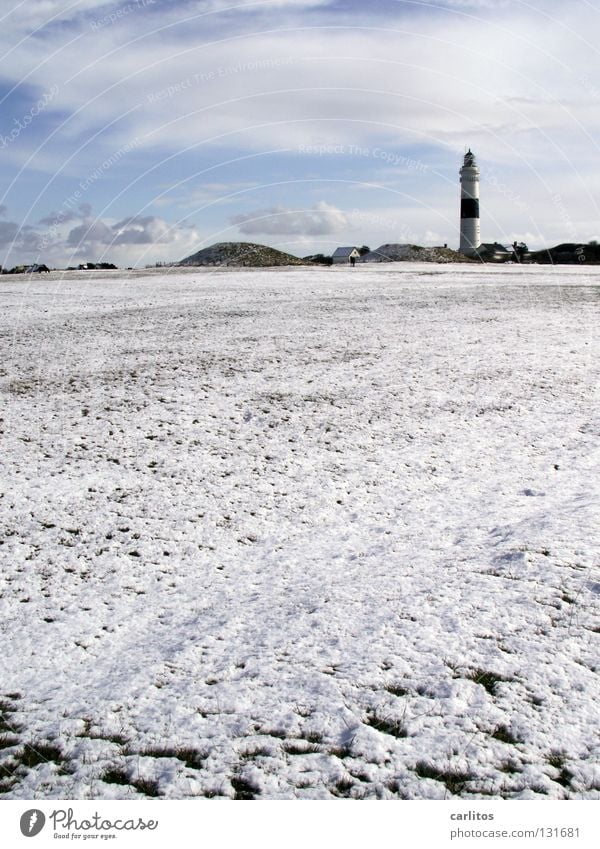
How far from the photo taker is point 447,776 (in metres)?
6.00

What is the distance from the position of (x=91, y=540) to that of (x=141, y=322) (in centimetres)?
1905

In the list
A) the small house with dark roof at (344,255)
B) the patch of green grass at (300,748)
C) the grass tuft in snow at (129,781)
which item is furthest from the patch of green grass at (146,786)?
the small house with dark roof at (344,255)

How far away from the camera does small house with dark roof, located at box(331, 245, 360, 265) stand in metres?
85.8

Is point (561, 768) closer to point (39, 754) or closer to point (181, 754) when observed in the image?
point (181, 754)

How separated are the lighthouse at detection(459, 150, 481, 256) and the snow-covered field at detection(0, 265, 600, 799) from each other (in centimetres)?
9007

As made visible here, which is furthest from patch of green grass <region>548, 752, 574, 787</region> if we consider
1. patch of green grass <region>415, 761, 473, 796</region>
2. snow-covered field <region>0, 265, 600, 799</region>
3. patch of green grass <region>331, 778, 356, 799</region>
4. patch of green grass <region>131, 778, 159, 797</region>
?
patch of green grass <region>131, 778, 159, 797</region>

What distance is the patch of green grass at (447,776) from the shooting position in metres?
5.89

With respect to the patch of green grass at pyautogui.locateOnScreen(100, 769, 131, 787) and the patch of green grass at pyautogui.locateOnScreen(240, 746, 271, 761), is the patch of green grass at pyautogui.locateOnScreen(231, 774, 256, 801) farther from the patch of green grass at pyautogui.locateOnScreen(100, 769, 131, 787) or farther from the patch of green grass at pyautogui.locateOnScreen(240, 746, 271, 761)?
the patch of green grass at pyautogui.locateOnScreen(100, 769, 131, 787)

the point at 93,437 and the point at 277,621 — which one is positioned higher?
the point at 93,437

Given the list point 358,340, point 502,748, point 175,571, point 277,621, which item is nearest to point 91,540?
point 175,571

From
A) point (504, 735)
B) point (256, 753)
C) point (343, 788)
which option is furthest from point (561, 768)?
point (256, 753)

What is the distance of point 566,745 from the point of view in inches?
248

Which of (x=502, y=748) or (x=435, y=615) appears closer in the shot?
(x=502, y=748)
